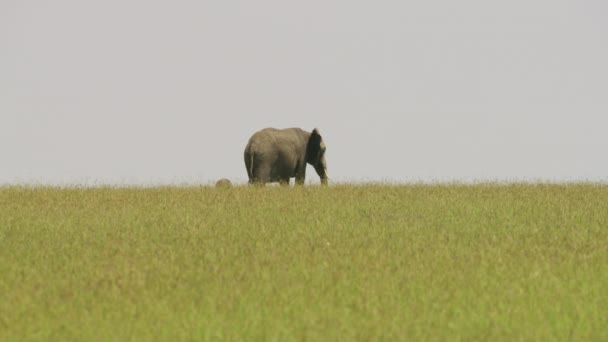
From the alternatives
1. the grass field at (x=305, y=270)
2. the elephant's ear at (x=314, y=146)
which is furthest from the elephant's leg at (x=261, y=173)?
the grass field at (x=305, y=270)

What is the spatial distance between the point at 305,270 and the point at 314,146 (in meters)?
16.0

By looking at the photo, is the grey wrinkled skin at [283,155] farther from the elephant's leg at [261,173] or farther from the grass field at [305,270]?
the grass field at [305,270]

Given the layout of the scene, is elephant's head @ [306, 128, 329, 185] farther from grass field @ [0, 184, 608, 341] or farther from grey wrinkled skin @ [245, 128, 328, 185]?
grass field @ [0, 184, 608, 341]

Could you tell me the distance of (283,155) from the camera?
23469 millimetres

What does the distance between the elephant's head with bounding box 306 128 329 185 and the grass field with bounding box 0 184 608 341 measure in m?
8.62

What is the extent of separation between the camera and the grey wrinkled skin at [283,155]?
23016 mm

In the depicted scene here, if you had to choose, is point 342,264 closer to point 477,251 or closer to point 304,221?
point 477,251

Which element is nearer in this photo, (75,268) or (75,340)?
(75,340)

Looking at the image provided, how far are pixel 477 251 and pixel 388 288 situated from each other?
257cm

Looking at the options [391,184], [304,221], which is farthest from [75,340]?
[391,184]

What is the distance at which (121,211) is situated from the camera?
48.8 feet

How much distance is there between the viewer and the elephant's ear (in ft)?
81.3

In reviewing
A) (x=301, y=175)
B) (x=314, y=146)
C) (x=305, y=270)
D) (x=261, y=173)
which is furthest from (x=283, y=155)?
(x=305, y=270)

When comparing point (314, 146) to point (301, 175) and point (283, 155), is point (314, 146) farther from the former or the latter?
point (283, 155)
